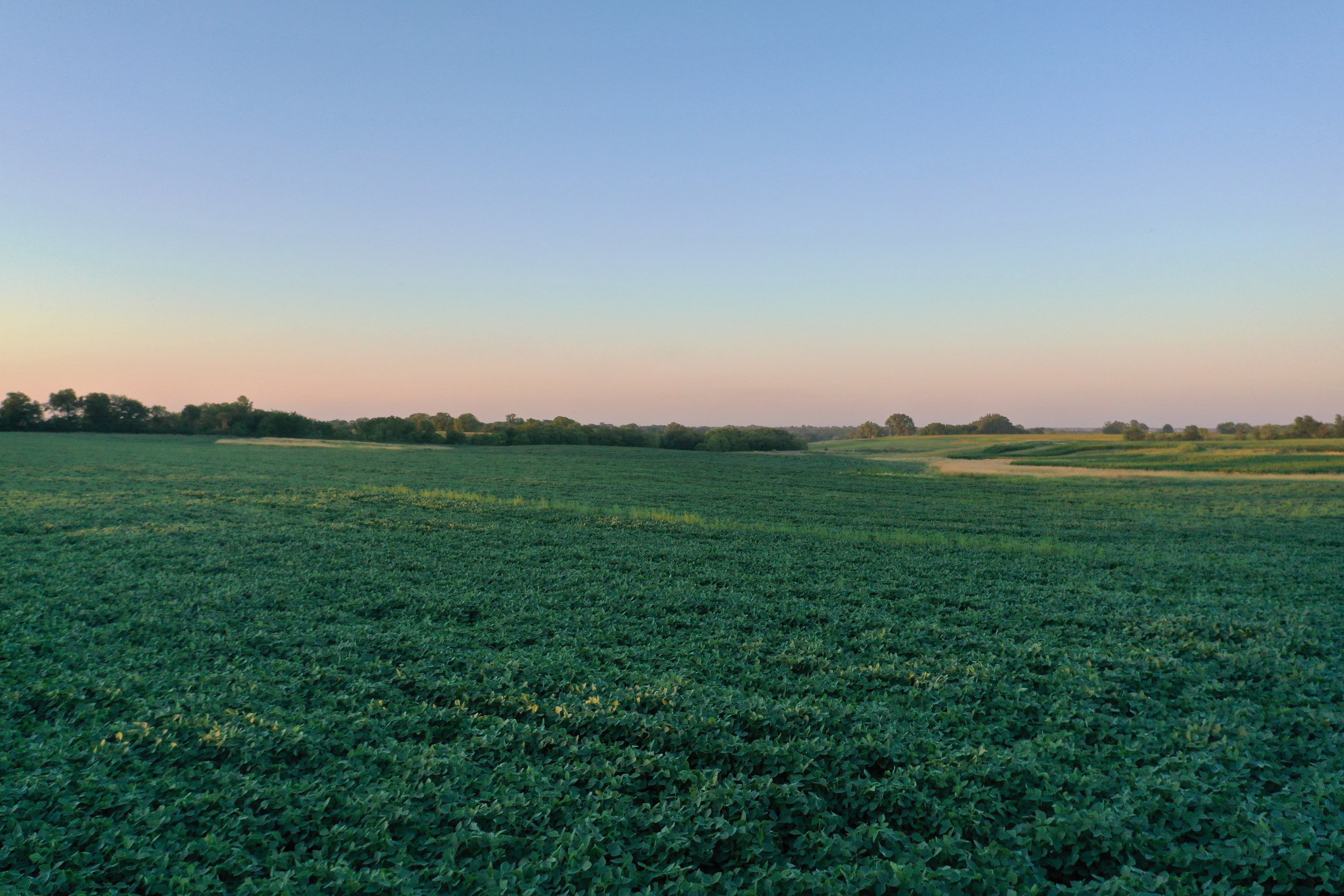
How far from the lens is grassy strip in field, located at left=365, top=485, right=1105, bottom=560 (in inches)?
538

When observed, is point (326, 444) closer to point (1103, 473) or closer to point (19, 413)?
point (19, 413)

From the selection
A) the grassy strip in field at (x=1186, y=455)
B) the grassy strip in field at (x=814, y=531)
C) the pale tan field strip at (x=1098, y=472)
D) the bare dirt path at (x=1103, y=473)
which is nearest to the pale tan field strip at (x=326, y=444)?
the grassy strip in field at (x=814, y=531)

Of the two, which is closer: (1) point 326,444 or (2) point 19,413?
(1) point 326,444

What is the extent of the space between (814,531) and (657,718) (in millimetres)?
10827

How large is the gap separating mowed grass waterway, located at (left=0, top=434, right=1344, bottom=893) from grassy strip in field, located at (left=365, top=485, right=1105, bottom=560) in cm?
86

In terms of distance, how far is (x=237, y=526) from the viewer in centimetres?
1396

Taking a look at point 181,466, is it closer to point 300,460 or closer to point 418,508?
point 300,460

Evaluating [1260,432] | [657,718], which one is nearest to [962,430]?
[1260,432]

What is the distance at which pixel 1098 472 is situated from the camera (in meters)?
40.2

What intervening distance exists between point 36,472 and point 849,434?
10100 centimetres

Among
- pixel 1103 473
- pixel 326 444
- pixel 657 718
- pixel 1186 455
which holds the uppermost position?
pixel 326 444

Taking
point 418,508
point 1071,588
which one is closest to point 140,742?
point 1071,588

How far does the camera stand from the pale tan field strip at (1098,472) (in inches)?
1383

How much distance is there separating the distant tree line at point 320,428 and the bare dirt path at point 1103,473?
25984 mm
